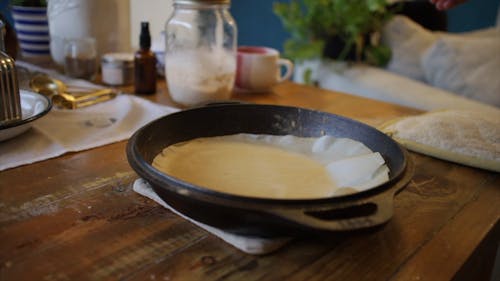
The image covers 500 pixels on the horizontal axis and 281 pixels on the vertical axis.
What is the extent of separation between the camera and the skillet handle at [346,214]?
42 centimetres

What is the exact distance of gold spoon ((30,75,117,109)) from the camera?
0.97m

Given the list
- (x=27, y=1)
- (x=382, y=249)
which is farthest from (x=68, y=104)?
(x=382, y=249)

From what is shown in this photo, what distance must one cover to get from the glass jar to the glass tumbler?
0.25 m

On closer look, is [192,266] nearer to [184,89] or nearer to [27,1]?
[184,89]

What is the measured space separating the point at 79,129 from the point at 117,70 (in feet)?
1.15

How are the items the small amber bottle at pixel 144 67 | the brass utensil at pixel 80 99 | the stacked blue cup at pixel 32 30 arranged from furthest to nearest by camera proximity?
the stacked blue cup at pixel 32 30
the small amber bottle at pixel 144 67
the brass utensil at pixel 80 99

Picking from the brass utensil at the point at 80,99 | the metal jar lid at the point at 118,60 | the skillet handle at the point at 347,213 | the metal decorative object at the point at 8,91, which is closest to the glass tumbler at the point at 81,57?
the metal jar lid at the point at 118,60

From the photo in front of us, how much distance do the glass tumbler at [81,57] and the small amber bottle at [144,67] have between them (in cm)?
17

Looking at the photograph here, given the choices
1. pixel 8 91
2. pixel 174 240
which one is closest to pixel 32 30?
pixel 8 91

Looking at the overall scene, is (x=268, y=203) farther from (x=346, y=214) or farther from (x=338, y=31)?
(x=338, y=31)

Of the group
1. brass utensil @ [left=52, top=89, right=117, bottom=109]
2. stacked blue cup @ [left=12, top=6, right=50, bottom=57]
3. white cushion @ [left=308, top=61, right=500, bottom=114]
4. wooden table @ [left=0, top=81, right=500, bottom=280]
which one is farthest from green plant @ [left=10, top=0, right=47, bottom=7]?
white cushion @ [left=308, top=61, right=500, bottom=114]

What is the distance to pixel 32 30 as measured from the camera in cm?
138

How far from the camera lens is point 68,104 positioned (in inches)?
38.1

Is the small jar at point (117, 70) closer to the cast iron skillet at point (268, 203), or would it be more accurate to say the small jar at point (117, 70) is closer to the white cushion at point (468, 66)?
the cast iron skillet at point (268, 203)
